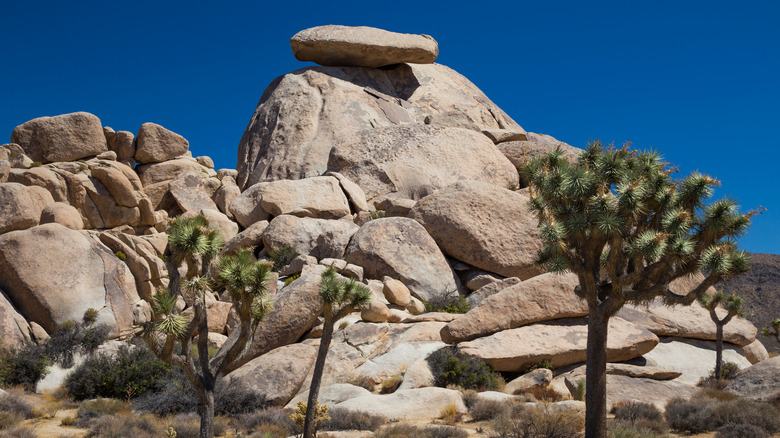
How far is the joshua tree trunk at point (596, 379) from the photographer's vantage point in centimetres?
1248

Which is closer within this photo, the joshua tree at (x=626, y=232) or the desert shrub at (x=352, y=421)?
the joshua tree at (x=626, y=232)

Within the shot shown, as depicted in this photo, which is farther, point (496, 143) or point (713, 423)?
point (496, 143)

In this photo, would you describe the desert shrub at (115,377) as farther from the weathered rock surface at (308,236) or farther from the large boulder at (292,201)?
the large boulder at (292,201)

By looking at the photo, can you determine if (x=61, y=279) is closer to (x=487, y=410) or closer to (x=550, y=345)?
(x=487, y=410)

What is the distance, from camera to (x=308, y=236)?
83.1 ft

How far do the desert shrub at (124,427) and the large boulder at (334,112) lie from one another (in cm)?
1990

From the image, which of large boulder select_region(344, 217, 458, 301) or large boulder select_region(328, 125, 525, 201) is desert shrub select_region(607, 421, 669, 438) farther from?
large boulder select_region(328, 125, 525, 201)

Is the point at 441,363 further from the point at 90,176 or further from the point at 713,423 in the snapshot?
the point at 90,176

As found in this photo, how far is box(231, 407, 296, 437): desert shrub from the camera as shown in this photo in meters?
13.6

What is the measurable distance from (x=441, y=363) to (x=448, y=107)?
25.6 metres

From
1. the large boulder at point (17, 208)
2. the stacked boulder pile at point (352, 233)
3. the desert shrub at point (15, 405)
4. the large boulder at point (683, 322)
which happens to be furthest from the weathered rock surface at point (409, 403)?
the large boulder at point (17, 208)

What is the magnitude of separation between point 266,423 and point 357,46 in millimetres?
28142

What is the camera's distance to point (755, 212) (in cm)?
1224

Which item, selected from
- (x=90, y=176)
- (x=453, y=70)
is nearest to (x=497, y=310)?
(x=90, y=176)
